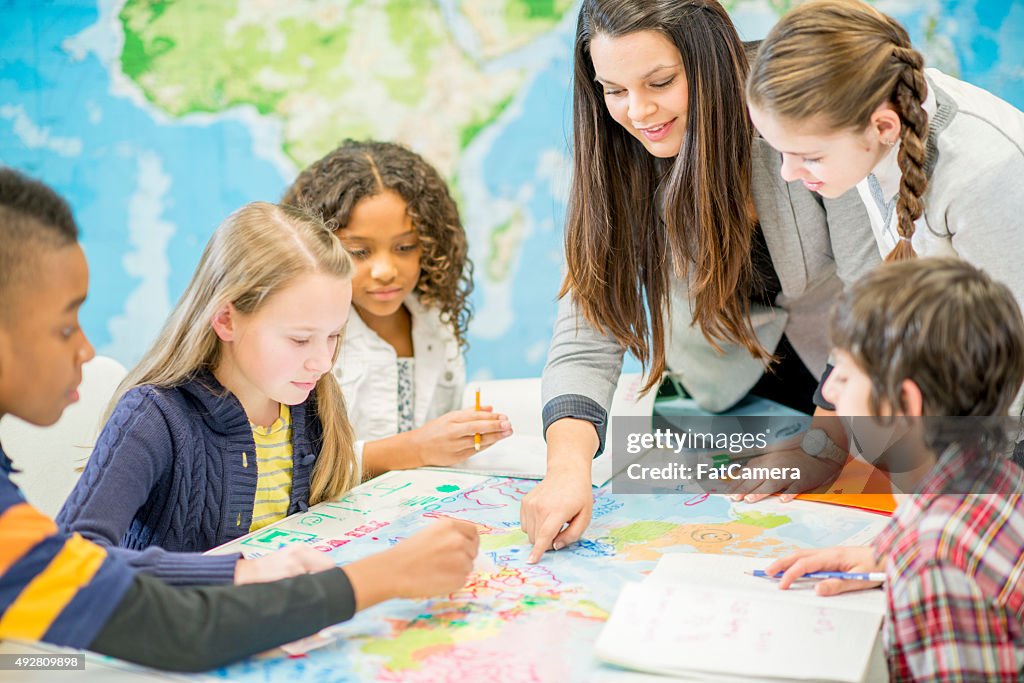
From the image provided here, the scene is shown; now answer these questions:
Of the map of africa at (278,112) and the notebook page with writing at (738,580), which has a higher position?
the map of africa at (278,112)

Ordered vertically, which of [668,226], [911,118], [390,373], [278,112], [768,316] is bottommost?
[390,373]

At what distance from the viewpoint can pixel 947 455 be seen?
2.77 feet

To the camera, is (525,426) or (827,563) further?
(525,426)

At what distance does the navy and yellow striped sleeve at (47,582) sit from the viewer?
75 centimetres

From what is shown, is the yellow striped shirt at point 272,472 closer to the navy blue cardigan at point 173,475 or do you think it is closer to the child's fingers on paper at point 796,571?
the navy blue cardigan at point 173,475

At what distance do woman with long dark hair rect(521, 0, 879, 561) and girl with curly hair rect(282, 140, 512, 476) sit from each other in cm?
43

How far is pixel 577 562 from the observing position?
1065 millimetres

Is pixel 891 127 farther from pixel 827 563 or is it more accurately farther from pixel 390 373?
pixel 390 373

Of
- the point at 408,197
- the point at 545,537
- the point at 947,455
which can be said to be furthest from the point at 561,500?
the point at 408,197

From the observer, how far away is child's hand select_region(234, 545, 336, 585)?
0.90 m

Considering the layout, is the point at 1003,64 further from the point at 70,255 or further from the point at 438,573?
the point at 70,255

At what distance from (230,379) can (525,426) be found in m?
0.72

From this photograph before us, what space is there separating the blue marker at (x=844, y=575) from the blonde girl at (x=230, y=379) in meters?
0.56

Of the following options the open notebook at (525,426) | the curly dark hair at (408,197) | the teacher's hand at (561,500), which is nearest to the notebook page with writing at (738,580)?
the teacher's hand at (561,500)
